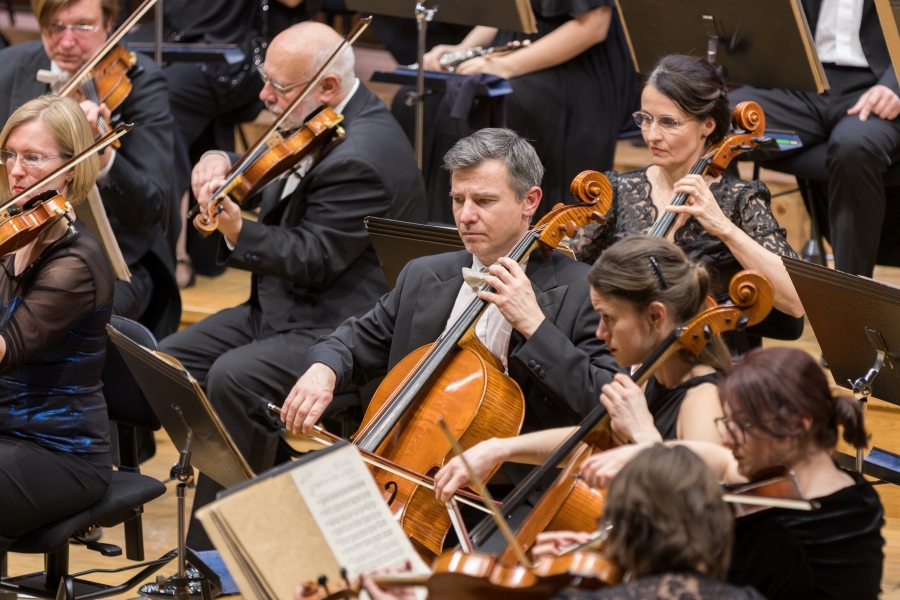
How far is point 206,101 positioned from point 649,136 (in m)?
2.44

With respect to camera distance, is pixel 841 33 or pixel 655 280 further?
pixel 841 33

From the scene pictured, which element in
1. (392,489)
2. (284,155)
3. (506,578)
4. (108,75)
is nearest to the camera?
(506,578)

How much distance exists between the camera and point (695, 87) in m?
3.02

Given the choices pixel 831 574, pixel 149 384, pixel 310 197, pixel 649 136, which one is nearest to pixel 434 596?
pixel 831 574

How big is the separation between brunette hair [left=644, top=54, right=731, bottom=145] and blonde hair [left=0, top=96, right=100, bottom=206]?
4.77ft

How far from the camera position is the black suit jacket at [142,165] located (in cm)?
386

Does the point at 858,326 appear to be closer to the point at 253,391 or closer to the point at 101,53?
the point at 253,391

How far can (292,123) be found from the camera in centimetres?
371

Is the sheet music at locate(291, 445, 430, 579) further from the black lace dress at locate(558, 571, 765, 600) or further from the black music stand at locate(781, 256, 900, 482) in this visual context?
the black music stand at locate(781, 256, 900, 482)

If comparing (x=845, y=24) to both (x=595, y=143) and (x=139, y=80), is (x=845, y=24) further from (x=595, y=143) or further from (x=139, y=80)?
(x=139, y=80)

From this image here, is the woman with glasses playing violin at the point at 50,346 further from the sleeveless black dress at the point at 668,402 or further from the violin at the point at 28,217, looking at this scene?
the sleeveless black dress at the point at 668,402

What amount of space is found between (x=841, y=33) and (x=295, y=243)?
1989 mm

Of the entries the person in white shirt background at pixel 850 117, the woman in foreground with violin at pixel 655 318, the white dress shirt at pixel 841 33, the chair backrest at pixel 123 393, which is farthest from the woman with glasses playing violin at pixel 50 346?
the white dress shirt at pixel 841 33

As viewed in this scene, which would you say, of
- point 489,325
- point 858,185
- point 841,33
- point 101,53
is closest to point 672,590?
point 489,325
